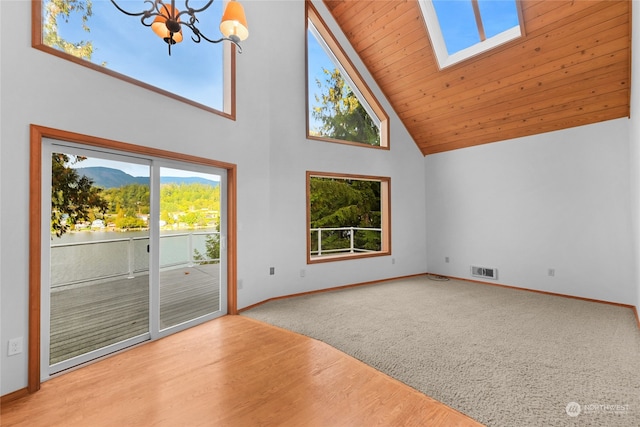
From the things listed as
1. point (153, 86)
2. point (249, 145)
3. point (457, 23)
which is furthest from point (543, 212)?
point (153, 86)

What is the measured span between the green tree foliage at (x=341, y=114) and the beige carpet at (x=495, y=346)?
286 cm

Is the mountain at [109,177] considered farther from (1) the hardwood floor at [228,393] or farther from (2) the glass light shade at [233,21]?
(2) the glass light shade at [233,21]

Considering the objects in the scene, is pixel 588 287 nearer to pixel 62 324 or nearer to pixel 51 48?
pixel 62 324

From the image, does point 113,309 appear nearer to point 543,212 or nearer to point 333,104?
point 333,104

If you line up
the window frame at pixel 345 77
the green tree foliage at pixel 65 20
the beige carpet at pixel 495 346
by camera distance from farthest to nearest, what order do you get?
the window frame at pixel 345 77, the green tree foliage at pixel 65 20, the beige carpet at pixel 495 346

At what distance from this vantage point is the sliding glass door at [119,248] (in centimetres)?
255

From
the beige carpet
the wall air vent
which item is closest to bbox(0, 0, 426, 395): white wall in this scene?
the beige carpet

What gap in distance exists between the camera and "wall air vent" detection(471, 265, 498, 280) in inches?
214

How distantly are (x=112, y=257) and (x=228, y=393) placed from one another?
1736 mm

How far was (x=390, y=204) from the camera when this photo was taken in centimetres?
592

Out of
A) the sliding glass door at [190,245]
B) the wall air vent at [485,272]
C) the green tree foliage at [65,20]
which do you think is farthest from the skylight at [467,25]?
the green tree foliage at [65,20]

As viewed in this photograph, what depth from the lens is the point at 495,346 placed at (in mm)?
2934

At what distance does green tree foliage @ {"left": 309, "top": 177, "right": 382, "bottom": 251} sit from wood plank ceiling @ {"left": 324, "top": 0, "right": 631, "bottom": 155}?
3.08 metres

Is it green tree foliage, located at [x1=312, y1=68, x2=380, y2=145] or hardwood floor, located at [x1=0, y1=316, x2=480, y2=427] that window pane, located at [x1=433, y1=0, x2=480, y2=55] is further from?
hardwood floor, located at [x1=0, y1=316, x2=480, y2=427]
